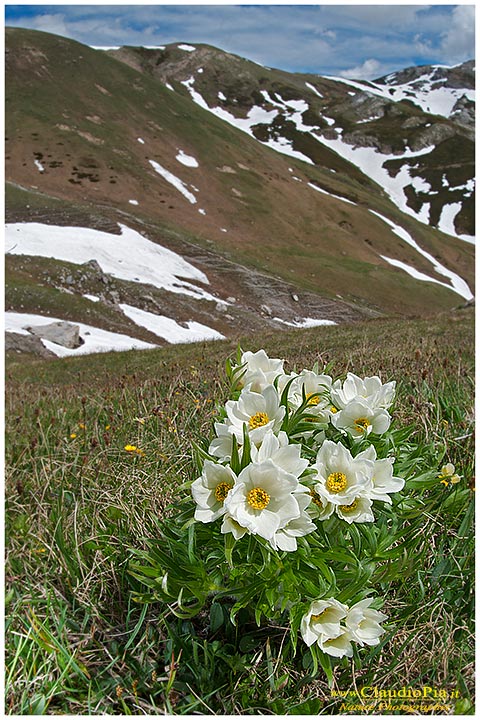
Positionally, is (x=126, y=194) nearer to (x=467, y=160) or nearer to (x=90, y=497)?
(x=90, y=497)

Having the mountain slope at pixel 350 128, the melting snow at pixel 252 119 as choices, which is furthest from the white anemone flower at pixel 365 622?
the mountain slope at pixel 350 128

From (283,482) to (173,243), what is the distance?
45236 mm

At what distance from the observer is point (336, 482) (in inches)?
89.0

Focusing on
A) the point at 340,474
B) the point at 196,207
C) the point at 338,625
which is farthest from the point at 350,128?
the point at 338,625

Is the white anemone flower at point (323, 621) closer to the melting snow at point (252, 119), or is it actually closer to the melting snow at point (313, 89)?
the melting snow at point (252, 119)

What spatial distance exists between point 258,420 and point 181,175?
6481cm

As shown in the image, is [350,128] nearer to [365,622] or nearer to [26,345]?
[26,345]

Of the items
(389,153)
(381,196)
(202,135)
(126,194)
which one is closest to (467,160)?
(389,153)

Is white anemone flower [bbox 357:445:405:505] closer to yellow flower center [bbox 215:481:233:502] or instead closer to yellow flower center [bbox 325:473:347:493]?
yellow flower center [bbox 325:473:347:493]

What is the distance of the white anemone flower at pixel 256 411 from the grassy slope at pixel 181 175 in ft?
147

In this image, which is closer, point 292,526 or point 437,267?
point 292,526

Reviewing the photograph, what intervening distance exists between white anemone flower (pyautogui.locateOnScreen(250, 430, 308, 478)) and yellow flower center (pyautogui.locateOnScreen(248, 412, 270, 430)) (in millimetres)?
134

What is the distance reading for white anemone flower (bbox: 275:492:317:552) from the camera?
6.80 ft

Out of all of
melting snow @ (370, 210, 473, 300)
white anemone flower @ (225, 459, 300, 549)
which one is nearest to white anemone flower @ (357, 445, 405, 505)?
white anemone flower @ (225, 459, 300, 549)
